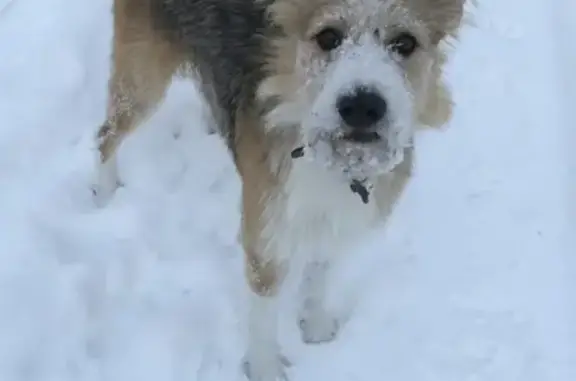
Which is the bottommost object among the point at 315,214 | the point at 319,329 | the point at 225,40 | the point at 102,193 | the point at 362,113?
the point at 319,329

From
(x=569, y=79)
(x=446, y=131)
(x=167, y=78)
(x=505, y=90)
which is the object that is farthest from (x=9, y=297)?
(x=569, y=79)

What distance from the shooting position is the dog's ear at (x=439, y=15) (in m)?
2.74

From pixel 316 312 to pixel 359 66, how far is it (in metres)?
1.42

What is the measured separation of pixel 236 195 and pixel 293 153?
50.1 inches

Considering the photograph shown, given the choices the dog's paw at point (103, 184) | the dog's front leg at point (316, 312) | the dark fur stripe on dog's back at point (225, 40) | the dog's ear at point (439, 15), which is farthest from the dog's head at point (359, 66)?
the dog's paw at point (103, 184)

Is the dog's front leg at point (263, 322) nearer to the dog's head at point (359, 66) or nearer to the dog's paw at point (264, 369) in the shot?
the dog's paw at point (264, 369)

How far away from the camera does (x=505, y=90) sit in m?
4.84

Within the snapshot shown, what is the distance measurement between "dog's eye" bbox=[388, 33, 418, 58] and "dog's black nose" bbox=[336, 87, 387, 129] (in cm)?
23

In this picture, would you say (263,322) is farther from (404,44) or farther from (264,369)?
(404,44)

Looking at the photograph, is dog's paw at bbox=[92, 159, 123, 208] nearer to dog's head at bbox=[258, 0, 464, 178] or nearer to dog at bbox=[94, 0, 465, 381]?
dog at bbox=[94, 0, 465, 381]

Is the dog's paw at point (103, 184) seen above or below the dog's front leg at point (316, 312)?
above

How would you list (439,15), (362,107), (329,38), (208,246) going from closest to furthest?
(362,107)
(329,38)
(439,15)
(208,246)

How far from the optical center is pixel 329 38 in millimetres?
2674

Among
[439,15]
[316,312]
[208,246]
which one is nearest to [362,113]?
[439,15]
